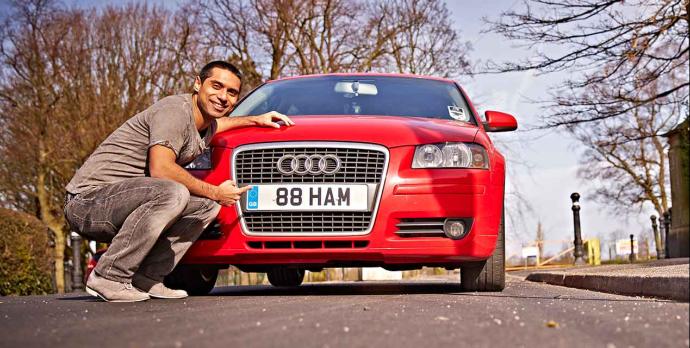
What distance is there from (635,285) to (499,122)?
62.4 inches

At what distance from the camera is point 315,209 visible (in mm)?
5262

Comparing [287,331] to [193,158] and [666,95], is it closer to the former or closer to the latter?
[193,158]

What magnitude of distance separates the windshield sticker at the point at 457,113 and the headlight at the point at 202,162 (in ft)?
6.16

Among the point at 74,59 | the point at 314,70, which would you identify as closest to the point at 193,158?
the point at 314,70

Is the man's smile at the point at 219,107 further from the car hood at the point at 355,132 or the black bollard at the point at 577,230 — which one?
the black bollard at the point at 577,230

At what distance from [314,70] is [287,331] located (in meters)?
18.8

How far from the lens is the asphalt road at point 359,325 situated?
288cm

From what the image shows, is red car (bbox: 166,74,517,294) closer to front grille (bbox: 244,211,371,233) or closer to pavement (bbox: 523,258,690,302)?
front grille (bbox: 244,211,371,233)

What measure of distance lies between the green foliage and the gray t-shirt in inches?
319

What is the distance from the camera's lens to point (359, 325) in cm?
334

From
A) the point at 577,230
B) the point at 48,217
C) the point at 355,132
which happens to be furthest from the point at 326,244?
the point at 48,217

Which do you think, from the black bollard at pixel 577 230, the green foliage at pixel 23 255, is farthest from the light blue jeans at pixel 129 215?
the black bollard at pixel 577 230

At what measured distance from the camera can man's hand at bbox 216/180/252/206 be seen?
5.22 meters

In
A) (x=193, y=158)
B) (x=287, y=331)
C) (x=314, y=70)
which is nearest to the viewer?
(x=287, y=331)
